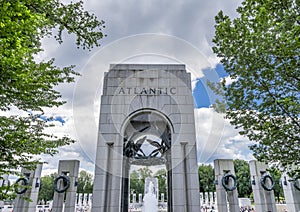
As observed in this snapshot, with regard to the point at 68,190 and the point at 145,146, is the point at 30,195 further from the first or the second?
the point at 145,146

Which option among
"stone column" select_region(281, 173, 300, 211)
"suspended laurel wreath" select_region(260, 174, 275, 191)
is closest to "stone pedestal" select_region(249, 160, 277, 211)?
"suspended laurel wreath" select_region(260, 174, 275, 191)

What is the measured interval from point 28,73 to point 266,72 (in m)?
6.37

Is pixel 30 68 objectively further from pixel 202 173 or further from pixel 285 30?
pixel 202 173

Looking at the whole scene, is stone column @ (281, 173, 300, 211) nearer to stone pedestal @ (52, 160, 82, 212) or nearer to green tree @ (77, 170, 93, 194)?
stone pedestal @ (52, 160, 82, 212)

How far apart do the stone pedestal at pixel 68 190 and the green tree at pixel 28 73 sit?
3.89 m

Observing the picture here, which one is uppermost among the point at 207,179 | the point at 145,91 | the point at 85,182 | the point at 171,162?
the point at 145,91

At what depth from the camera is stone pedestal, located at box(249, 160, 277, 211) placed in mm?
9133

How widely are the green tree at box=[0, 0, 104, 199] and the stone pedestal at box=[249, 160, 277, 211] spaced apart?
343 inches

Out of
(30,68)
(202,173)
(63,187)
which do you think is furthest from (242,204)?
(30,68)

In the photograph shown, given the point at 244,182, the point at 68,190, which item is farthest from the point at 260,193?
the point at 244,182

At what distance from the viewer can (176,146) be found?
370 inches

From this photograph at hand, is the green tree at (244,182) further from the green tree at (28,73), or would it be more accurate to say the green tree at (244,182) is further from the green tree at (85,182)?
the green tree at (28,73)

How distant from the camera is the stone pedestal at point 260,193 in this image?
913cm

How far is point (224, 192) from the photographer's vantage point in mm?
9430
